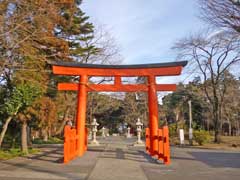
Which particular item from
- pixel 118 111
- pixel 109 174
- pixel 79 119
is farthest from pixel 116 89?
pixel 118 111

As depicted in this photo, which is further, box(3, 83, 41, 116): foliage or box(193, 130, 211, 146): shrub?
box(193, 130, 211, 146): shrub

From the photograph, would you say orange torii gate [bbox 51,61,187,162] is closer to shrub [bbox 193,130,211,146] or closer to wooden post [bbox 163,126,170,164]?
wooden post [bbox 163,126,170,164]

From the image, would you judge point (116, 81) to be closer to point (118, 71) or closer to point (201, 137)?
point (118, 71)

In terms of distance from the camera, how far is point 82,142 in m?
17.9

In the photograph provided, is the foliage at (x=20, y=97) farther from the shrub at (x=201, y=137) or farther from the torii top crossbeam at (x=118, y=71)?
the shrub at (x=201, y=137)

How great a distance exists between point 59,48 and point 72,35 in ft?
20.4

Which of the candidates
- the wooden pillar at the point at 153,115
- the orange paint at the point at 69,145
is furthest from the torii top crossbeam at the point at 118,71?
the orange paint at the point at 69,145

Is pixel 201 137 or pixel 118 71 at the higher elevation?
pixel 118 71

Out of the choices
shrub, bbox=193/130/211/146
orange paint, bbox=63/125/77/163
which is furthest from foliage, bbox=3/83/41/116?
shrub, bbox=193/130/211/146

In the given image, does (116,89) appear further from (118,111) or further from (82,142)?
(118,111)

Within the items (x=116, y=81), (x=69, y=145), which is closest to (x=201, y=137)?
(x=116, y=81)

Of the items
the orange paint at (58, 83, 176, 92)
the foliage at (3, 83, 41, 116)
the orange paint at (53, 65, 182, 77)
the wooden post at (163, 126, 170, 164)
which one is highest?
the orange paint at (53, 65, 182, 77)

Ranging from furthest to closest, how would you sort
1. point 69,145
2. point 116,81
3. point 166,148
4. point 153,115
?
1. point 116,81
2. point 153,115
3. point 69,145
4. point 166,148

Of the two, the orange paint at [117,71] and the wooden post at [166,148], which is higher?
the orange paint at [117,71]
